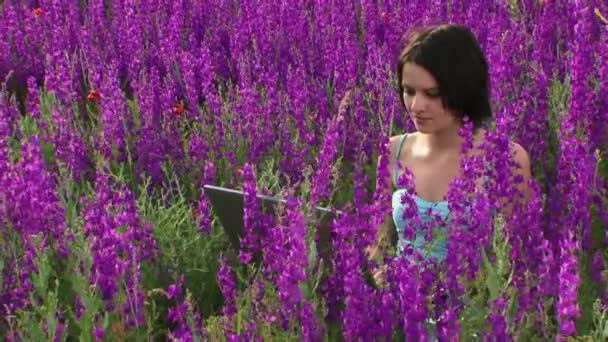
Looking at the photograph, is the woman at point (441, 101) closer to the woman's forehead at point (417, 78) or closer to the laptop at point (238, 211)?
the woman's forehead at point (417, 78)

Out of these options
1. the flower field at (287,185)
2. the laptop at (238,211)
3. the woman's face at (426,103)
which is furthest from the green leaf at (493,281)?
the woman's face at (426,103)

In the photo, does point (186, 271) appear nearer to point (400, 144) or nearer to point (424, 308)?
point (400, 144)

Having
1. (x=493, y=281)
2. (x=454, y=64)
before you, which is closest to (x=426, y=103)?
(x=454, y=64)

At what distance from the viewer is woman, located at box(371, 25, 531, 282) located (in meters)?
2.65

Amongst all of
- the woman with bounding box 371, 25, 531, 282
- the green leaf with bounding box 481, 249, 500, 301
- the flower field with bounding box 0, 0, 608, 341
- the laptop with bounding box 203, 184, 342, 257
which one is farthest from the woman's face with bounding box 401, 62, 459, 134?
the green leaf with bounding box 481, 249, 500, 301

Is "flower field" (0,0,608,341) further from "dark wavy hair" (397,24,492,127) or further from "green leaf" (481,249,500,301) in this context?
"dark wavy hair" (397,24,492,127)

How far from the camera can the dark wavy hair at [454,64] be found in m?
2.65

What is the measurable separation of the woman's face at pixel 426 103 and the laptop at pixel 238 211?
60 cm

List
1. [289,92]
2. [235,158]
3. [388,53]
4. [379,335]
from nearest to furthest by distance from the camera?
[379,335] < [235,158] < [289,92] < [388,53]

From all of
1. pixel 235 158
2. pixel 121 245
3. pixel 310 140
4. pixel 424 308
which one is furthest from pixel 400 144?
pixel 424 308

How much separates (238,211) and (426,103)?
649mm

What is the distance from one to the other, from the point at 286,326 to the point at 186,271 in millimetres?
1074

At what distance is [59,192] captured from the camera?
116 inches

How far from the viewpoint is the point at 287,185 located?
317cm
